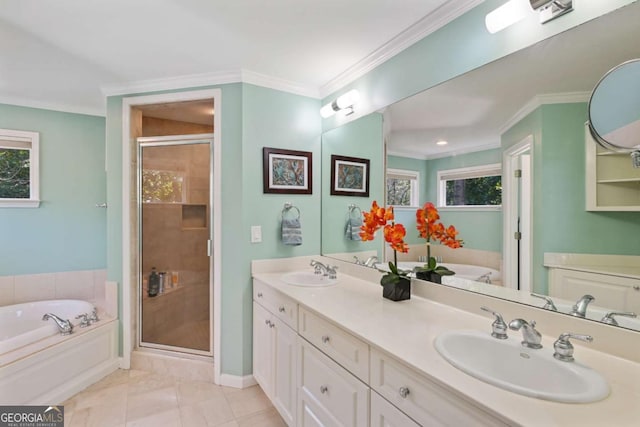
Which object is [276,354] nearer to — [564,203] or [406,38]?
[564,203]

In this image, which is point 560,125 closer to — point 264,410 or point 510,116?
point 510,116

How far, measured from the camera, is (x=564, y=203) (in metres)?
1.18

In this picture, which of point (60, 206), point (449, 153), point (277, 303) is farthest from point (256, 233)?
point (60, 206)

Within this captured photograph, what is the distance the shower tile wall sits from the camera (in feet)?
8.85

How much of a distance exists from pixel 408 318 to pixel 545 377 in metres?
0.50

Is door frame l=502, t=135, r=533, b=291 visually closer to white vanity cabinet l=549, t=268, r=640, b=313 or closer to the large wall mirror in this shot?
the large wall mirror

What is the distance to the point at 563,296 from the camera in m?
1.18

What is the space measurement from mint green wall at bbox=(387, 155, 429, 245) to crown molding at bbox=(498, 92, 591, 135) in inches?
18.7

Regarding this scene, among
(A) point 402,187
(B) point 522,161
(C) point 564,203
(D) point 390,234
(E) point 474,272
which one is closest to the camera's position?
(C) point 564,203

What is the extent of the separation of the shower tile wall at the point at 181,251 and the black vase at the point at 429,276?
1.81 metres

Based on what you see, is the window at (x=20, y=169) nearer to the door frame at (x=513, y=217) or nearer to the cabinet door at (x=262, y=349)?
the cabinet door at (x=262, y=349)

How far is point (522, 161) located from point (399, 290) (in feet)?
2.69

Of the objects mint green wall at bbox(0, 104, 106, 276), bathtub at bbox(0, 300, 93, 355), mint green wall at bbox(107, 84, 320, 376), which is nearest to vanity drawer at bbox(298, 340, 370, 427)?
mint green wall at bbox(107, 84, 320, 376)

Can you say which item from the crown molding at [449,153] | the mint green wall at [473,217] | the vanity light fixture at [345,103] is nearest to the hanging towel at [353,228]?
the crown molding at [449,153]
